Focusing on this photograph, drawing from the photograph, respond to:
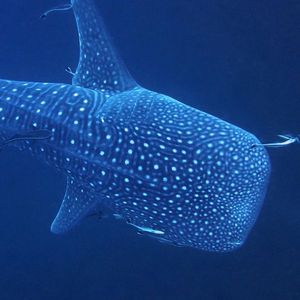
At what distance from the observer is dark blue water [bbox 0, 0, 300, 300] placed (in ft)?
21.1

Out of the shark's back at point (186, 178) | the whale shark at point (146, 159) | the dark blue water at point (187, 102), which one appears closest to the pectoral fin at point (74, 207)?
the whale shark at point (146, 159)

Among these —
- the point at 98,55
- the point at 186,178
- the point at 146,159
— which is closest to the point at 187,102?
the point at 98,55

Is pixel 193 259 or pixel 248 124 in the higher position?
pixel 248 124

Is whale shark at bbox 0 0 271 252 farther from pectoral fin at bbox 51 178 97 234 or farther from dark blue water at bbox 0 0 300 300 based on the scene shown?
dark blue water at bbox 0 0 300 300

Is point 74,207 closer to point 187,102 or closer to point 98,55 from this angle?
point 98,55

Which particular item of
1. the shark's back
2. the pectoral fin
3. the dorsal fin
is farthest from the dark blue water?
the shark's back

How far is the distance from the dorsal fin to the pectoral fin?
4.29ft

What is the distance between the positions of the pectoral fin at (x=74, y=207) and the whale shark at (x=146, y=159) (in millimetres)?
12

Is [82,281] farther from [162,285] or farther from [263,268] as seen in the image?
[263,268]

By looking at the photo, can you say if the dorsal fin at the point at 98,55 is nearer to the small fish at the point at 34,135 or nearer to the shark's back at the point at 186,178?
the shark's back at the point at 186,178

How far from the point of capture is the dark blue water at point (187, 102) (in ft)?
21.1

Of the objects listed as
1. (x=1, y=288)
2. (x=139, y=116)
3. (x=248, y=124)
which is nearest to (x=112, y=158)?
(x=139, y=116)

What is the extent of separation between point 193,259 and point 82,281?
2.21 m

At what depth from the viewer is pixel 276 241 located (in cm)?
646
